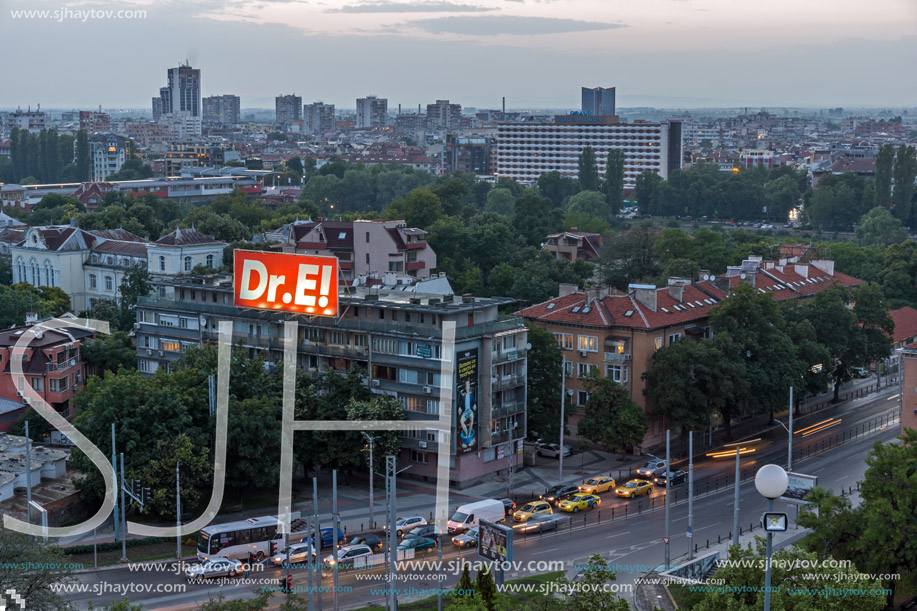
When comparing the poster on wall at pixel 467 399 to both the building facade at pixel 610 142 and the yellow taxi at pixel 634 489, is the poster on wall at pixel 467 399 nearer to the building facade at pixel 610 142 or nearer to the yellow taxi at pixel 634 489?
the yellow taxi at pixel 634 489

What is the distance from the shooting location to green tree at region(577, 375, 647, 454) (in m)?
49.3

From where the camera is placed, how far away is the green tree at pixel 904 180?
125m

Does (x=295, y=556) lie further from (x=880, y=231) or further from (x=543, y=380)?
(x=880, y=231)

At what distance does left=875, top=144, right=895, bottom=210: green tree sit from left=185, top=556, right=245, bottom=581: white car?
107 metres

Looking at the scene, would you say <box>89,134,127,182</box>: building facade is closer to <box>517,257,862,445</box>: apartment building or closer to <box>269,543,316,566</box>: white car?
<box>517,257,862,445</box>: apartment building

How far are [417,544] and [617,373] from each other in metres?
17.6

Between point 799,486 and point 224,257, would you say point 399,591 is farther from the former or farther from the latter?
point 224,257

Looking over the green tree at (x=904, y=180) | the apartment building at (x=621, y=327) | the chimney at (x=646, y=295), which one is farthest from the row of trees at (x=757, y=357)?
the green tree at (x=904, y=180)

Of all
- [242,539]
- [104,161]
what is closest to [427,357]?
[242,539]

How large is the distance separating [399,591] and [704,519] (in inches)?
531

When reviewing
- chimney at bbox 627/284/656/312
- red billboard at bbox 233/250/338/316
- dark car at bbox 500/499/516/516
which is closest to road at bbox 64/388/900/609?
dark car at bbox 500/499/516/516

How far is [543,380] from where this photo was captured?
50938 mm

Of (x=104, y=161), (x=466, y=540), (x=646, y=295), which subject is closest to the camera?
(x=466, y=540)

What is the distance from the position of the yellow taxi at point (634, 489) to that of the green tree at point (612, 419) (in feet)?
11.0
